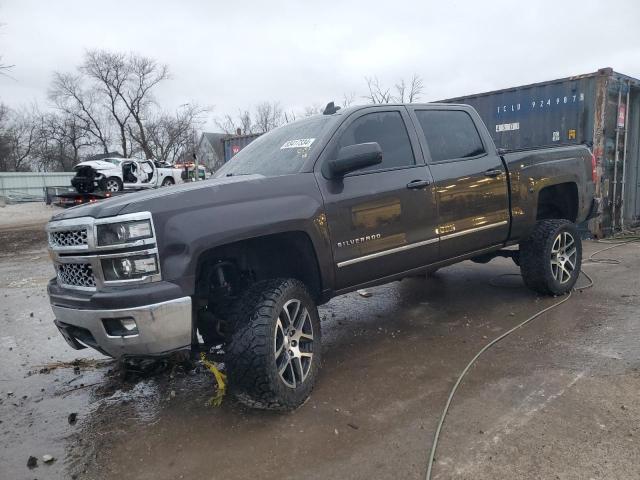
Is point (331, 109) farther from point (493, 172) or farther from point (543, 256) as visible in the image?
point (543, 256)

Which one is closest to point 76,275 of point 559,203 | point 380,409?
point 380,409

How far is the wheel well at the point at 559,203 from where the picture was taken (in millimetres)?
5480

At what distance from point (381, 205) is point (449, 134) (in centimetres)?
131

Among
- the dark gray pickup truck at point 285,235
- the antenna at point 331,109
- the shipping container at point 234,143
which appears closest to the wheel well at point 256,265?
the dark gray pickup truck at point 285,235

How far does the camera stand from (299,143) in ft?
12.3

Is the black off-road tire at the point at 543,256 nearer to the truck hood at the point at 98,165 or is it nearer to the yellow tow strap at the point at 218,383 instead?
the yellow tow strap at the point at 218,383

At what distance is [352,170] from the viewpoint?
343 cm

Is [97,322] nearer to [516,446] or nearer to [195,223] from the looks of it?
[195,223]

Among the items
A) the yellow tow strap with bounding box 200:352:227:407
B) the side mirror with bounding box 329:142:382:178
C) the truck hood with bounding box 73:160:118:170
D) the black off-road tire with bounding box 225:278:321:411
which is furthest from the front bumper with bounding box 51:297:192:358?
the truck hood with bounding box 73:160:118:170

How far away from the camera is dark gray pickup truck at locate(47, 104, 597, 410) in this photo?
8.93ft

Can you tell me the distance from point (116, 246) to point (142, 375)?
1.73 metres

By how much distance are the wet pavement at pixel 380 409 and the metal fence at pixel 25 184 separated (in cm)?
3031

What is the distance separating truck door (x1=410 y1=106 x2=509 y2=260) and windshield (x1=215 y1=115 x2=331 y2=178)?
996 millimetres

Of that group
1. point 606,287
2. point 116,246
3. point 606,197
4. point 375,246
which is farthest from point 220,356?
point 606,197
